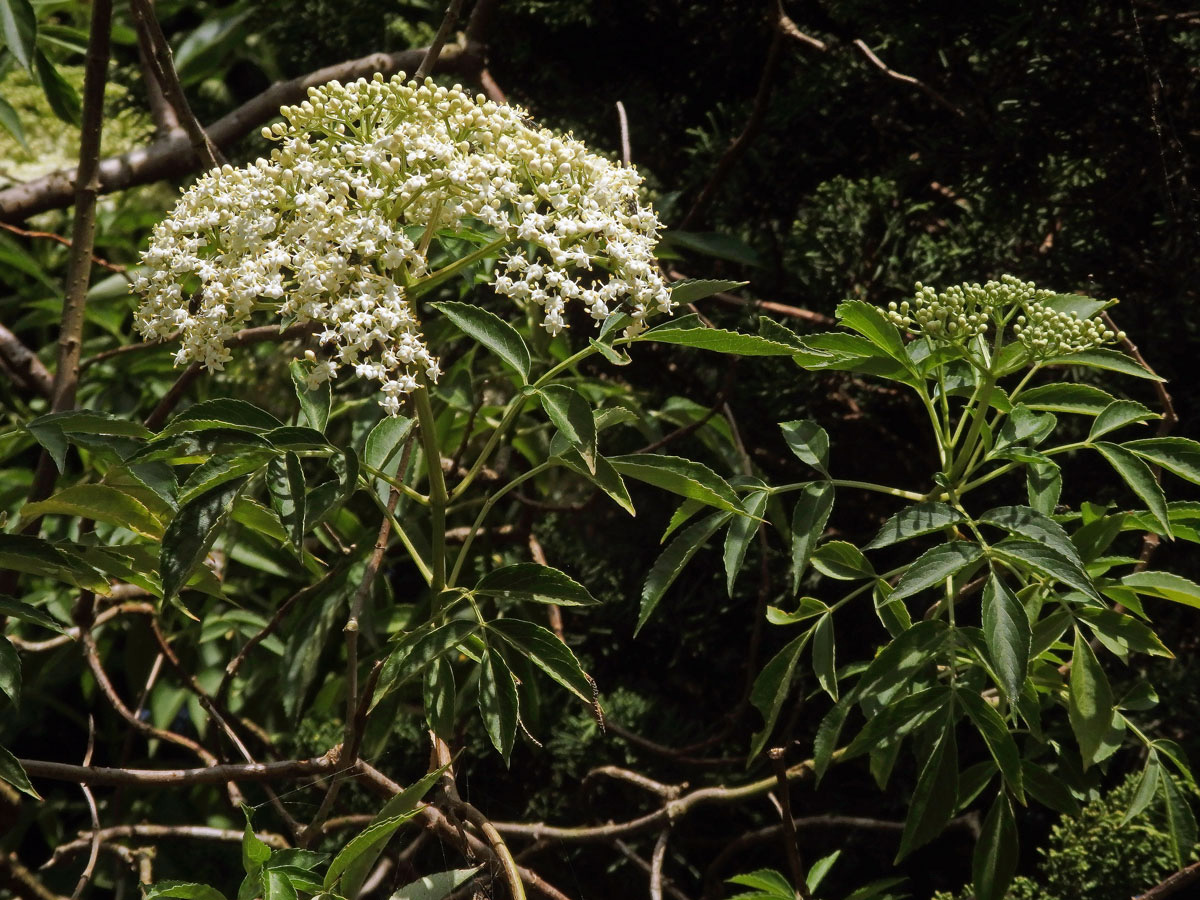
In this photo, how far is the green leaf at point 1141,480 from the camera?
0.82 meters

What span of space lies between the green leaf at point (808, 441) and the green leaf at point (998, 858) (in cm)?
32

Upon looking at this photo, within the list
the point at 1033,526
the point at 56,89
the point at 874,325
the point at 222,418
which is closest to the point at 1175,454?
the point at 1033,526

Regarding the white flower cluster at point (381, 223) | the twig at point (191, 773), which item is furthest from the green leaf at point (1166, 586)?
the twig at point (191, 773)

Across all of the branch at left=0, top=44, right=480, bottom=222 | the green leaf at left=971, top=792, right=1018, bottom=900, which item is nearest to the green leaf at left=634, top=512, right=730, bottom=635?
the green leaf at left=971, top=792, right=1018, bottom=900

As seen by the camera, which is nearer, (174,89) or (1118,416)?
(1118,416)

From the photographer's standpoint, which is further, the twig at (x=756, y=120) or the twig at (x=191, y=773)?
the twig at (x=756, y=120)

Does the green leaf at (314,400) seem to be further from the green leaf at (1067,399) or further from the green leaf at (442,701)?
the green leaf at (1067,399)

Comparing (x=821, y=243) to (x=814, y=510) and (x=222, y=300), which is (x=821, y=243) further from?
(x=222, y=300)

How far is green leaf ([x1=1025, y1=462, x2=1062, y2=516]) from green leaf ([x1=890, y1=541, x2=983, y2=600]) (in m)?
0.10

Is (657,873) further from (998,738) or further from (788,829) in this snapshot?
(998,738)

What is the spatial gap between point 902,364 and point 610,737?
68 cm

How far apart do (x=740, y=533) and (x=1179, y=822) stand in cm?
45

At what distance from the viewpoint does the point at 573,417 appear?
A: 2.46ft

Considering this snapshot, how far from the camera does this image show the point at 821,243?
4.33 ft
